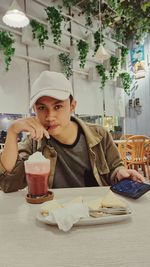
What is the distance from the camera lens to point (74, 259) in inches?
22.4

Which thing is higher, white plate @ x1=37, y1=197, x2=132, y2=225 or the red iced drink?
the red iced drink

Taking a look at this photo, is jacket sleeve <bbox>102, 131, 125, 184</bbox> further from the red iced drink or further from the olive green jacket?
the red iced drink

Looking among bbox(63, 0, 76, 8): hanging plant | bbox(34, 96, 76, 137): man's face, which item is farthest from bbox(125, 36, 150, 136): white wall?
bbox(34, 96, 76, 137): man's face

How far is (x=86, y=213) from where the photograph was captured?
80 cm

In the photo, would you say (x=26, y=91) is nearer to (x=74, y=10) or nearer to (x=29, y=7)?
(x=29, y=7)

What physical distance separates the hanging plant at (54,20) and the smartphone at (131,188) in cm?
551

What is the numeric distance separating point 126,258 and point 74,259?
12 centimetres

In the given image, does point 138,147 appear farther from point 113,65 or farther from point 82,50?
point 113,65

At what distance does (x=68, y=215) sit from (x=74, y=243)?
0.12m

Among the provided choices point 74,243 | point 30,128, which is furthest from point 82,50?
point 74,243

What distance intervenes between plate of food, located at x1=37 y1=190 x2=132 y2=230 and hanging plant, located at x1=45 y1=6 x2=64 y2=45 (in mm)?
5727

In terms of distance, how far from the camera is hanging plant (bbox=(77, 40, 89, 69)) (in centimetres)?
663

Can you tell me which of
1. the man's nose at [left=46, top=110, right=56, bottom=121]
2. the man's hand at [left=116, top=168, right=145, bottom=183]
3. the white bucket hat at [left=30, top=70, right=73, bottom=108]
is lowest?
the man's hand at [left=116, top=168, right=145, bottom=183]

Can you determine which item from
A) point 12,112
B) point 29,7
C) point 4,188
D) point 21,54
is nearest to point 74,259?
point 4,188
